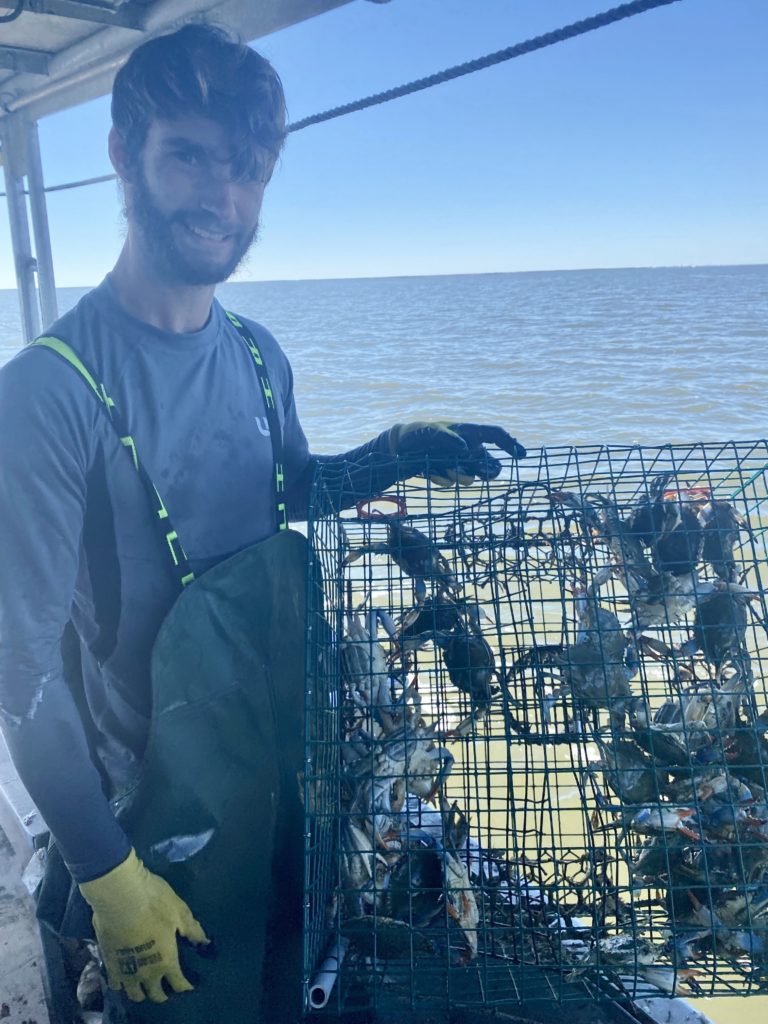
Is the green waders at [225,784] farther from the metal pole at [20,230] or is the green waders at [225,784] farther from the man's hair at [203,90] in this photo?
the metal pole at [20,230]

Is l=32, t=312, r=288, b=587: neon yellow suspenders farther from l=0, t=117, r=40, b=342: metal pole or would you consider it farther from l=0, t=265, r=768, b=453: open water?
l=0, t=265, r=768, b=453: open water

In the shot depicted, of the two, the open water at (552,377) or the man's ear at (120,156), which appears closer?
the man's ear at (120,156)

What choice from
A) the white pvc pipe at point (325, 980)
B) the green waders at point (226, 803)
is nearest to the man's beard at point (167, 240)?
the green waders at point (226, 803)

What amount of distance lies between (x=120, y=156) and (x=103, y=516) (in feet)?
3.11

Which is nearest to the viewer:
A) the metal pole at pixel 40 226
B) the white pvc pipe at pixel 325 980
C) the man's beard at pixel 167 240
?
the white pvc pipe at pixel 325 980

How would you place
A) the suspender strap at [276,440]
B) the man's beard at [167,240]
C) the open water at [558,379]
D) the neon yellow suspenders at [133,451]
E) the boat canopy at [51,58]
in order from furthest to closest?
the open water at [558,379] < the boat canopy at [51,58] < the suspender strap at [276,440] < the man's beard at [167,240] < the neon yellow suspenders at [133,451]

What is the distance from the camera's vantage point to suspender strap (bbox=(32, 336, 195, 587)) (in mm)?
1792

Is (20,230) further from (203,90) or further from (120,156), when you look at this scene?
(203,90)

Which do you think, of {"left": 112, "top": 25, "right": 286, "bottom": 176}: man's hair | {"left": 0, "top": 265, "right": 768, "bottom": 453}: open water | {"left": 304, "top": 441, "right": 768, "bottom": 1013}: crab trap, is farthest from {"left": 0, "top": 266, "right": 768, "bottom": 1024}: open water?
{"left": 112, "top": 25, "right": 286, "bottom": 176}: man's hair

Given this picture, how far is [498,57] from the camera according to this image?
2.28 meters

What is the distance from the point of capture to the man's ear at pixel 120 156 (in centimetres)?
209

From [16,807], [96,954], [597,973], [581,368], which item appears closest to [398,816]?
[597,973]

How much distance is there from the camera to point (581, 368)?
58.0 feet

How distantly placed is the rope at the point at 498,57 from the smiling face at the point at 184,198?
747 mm
